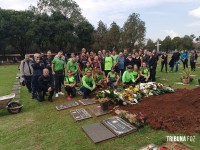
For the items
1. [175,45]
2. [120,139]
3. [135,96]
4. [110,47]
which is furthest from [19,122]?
[175,45]

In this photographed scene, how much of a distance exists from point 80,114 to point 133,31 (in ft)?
138

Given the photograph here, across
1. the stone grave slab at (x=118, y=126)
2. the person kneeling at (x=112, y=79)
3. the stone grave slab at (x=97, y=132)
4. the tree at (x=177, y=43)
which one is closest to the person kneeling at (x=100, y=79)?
the person kneeling at (x=112, y=79)

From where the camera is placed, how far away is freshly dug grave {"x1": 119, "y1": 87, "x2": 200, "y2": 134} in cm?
529

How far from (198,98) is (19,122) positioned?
5.76 m

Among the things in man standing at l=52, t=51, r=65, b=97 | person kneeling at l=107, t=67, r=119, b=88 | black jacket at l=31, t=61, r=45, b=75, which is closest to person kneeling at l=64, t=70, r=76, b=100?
man standing at l=52, t=51, r=65, b=97

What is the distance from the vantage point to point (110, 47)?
151 feet

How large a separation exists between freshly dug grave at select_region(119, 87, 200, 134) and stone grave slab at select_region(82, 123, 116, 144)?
1.12m

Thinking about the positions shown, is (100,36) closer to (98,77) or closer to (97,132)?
(98,77)

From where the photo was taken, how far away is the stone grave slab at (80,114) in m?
6.46

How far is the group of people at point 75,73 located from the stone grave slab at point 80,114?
178 cm

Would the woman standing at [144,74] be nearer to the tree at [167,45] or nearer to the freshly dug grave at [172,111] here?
the freshly dug grave at [172,111]

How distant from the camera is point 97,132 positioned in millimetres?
5336

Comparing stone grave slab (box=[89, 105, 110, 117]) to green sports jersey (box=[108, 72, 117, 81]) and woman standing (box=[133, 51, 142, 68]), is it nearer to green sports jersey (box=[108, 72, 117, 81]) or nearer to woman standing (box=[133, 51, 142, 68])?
green sports jersey (box=[108, 72, 117, 81])

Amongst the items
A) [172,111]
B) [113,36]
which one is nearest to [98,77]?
[172,111]
